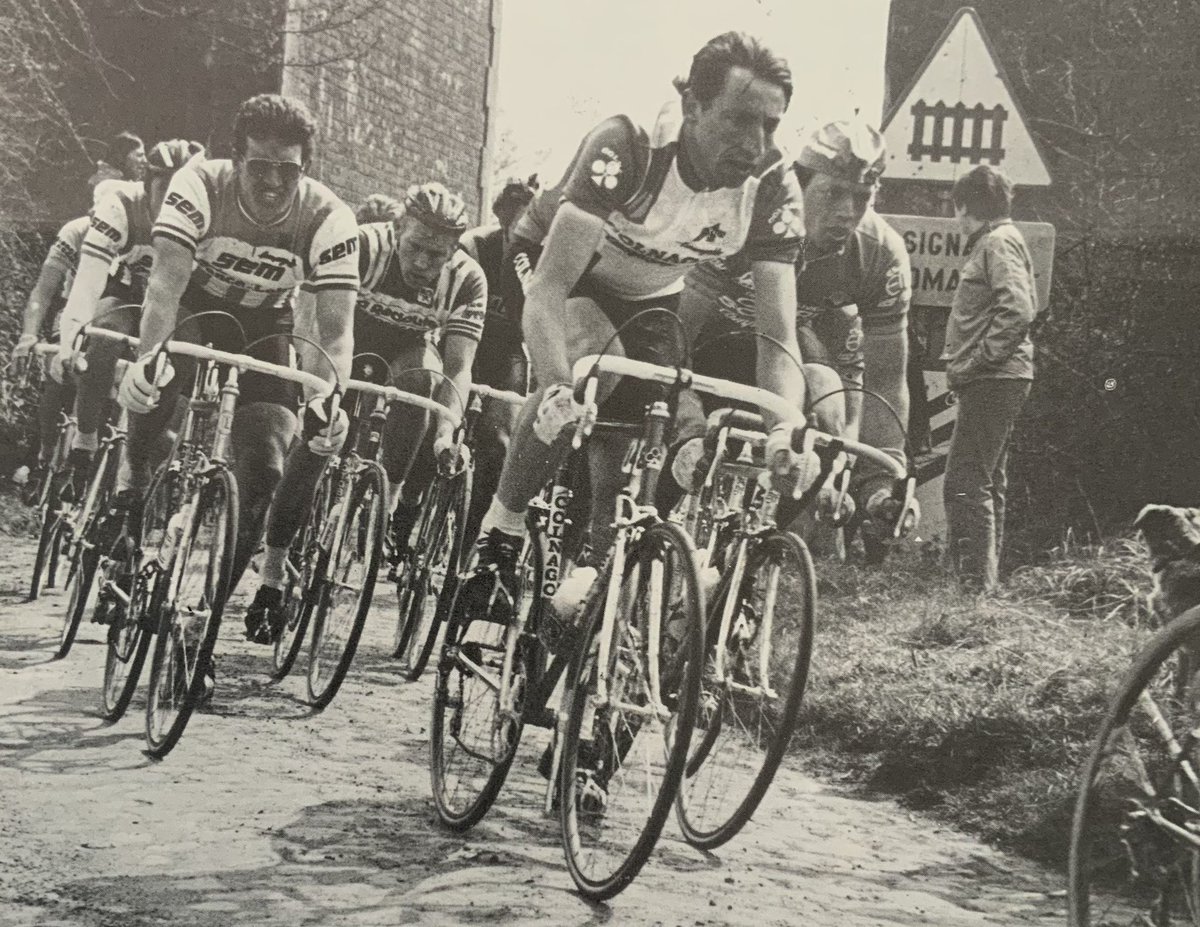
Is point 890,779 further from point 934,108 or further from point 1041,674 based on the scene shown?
point 934,108

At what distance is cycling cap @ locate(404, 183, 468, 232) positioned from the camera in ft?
26.4

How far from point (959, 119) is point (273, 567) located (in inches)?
124

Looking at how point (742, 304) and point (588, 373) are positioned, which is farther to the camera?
point (742, 304)

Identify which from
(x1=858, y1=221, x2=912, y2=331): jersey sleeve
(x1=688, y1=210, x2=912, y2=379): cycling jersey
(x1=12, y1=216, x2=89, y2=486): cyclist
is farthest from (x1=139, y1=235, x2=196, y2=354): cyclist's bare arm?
(x1=12, y1=216, x2=89, y2=486): cyclist

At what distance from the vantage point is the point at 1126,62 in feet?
27.9

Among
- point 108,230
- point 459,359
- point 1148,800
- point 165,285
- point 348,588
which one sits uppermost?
point 108,230

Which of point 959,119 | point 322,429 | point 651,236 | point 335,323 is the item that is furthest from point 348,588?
point 959,119

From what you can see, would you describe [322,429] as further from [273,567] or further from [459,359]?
[459,359]

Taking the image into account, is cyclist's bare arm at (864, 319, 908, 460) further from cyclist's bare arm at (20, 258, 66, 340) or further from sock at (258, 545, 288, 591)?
cyclist's bare arm at (20, 258, 66, 340)

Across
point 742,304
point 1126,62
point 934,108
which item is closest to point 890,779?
point 742,304

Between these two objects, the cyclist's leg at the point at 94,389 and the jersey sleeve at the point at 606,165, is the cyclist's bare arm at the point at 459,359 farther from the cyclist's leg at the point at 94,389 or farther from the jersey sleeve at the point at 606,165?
the jersey sleeve at the point at 606,165

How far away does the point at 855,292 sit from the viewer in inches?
311

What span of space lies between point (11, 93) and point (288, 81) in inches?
175

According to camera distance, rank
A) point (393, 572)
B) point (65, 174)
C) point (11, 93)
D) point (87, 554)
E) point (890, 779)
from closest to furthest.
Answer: point (890, 779) < point (87, 554) < point (393, 572) < point (11, 93) < point (65, 174)
